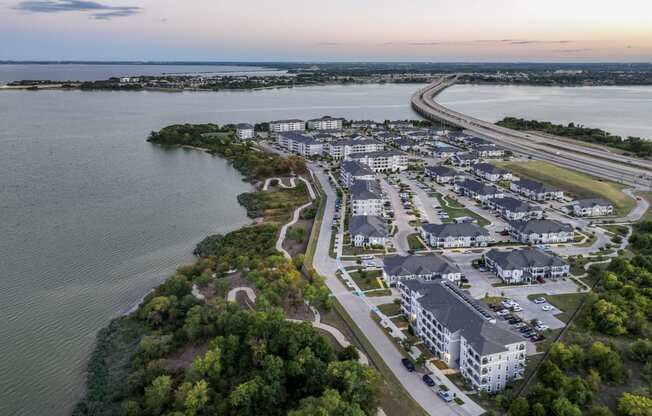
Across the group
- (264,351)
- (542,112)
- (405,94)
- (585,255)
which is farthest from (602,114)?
(264,351)

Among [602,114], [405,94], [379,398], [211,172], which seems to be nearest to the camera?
[379,398]

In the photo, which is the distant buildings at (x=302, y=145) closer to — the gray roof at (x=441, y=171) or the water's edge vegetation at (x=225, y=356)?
the gray roof at (x=441, y=171)

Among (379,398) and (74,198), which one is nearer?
(379,398)

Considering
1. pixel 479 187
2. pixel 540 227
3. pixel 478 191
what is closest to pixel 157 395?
pixel 540 227

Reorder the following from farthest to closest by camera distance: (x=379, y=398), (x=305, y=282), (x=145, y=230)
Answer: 1. (x=145, y=230)
2. (x=305, y=282)
3. (x=379, y=398)

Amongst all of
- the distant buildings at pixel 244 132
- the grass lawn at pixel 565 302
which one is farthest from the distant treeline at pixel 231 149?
the grass lawn at pixel 565 302

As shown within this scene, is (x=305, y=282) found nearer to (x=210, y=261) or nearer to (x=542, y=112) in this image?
(x=210, y=261)
